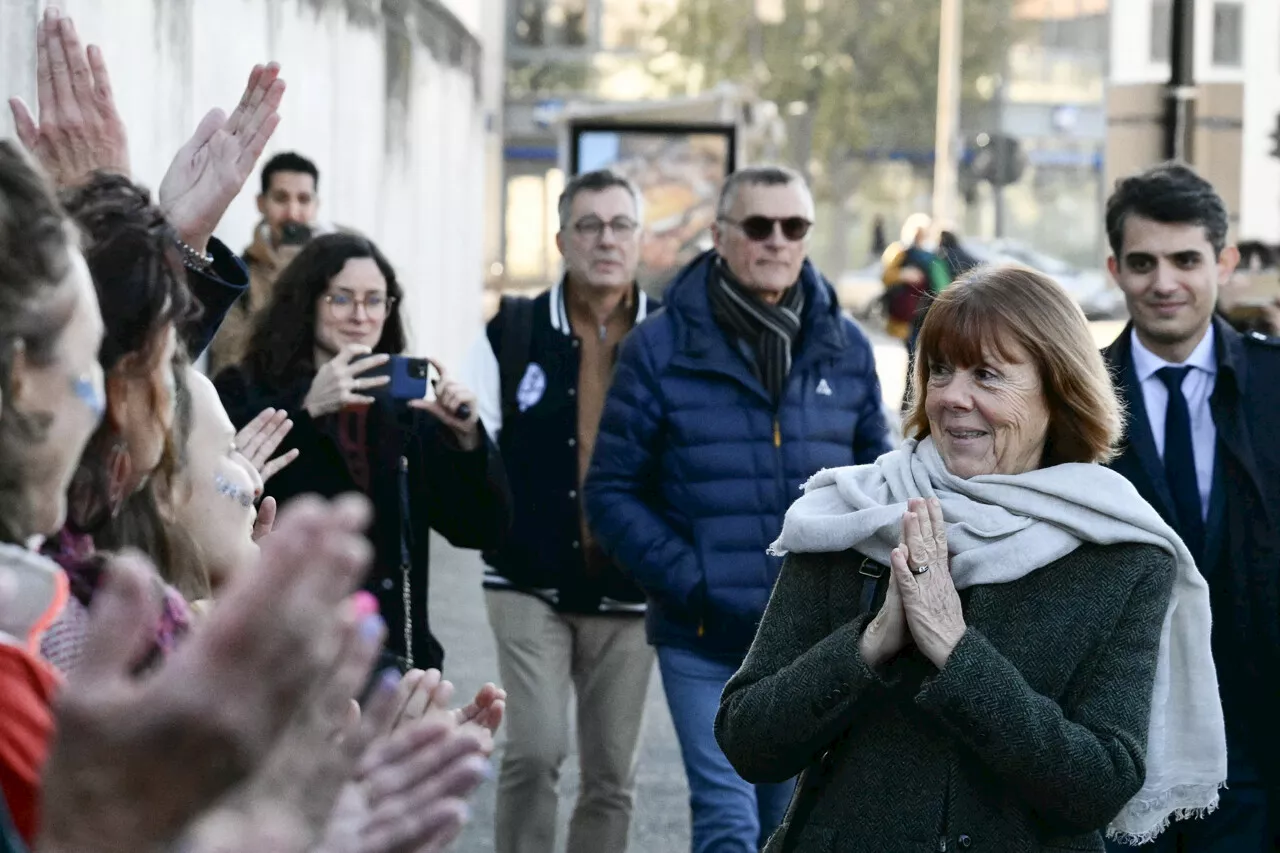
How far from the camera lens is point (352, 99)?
544 inches

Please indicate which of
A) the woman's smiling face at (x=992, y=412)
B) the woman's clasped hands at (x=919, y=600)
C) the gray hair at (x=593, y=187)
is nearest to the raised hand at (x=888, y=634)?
the woman's clasped hands at (x=919, y=600)

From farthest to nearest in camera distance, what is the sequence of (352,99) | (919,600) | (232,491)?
(352,99) → (919,600) → (232,491)

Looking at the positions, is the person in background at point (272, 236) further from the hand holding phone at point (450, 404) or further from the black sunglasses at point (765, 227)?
the black sunglasses at point (765, 227)

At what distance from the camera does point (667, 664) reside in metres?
5.65

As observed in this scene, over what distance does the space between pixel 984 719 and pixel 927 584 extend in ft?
0.82

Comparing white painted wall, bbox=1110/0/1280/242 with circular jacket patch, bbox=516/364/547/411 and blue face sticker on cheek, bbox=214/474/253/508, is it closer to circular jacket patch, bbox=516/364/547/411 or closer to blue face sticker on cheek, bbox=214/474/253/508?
circular jacket patch, bbox=516/364/547/411

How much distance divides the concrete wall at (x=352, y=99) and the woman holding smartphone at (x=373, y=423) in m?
0.60

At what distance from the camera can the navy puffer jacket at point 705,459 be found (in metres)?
5.57

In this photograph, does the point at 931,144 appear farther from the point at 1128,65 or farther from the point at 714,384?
the point at 714,384

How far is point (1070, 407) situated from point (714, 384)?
2064mm

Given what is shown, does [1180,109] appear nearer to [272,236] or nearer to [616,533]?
[272,236]

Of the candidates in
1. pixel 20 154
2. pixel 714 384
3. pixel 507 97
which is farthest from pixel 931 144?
pixel 20 154

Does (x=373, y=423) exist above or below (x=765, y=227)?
below

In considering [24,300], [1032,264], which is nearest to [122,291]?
[24,300]
